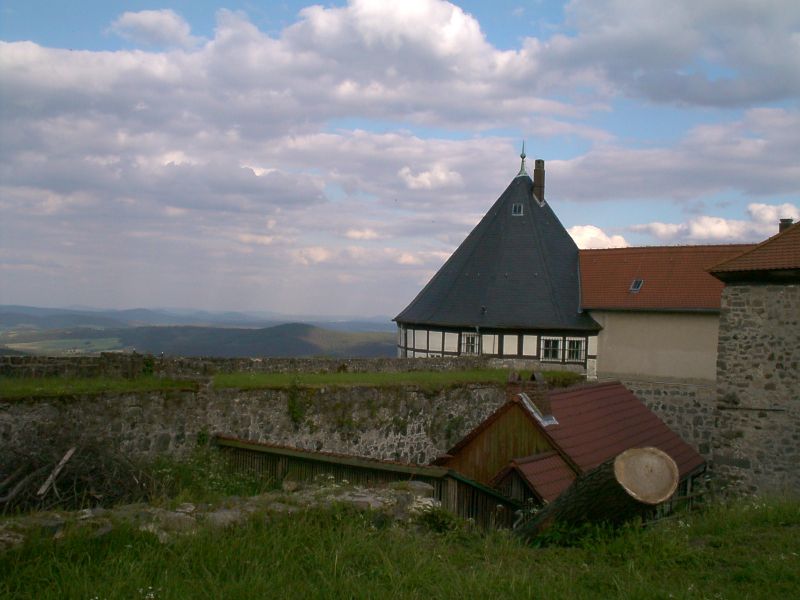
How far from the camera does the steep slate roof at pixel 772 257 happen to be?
13.5 meters

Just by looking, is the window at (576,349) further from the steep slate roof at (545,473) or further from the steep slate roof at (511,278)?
the steep slate roof at (545,473)

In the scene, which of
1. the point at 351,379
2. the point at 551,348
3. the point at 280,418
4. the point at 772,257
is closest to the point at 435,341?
the point at 551,348

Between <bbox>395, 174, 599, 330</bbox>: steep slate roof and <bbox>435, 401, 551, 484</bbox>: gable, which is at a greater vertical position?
<bbox>395, 174, 599, 330</bbox>: steep slate roof

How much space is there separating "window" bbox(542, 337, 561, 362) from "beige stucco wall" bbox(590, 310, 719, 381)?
59.9 inches

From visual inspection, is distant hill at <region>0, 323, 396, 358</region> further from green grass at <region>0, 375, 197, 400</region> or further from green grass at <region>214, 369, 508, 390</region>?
green grass at <region>0, 375, 197, 400</region>

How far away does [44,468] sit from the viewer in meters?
9.00

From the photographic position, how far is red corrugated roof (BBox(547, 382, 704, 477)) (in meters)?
12.2

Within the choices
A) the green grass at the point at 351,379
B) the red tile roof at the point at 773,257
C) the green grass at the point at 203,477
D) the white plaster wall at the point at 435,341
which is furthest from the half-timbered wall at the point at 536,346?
the green grass at the point at 203,477

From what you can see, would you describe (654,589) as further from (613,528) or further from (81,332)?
(81,332)

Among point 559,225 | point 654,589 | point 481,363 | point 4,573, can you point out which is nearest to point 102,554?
point 4,573

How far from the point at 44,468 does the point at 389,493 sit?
16.3 ft

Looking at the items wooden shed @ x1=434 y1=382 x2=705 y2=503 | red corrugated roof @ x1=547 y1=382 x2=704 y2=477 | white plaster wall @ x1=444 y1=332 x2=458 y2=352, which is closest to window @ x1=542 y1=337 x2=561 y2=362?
white plaster wall @ x1=444 y1=332 x2=458 y2=352

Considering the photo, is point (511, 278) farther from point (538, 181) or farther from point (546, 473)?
point (546, 473)

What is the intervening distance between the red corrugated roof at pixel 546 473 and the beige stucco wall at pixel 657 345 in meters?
14.2
